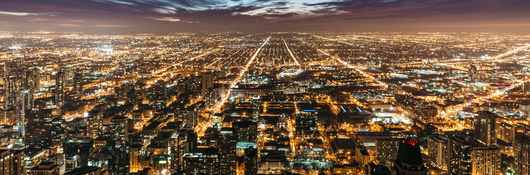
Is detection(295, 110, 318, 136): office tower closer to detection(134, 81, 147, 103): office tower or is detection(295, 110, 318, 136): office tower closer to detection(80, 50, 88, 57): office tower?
detection(134, 81, 147, 103): office tower

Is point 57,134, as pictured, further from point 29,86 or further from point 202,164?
point 29,86

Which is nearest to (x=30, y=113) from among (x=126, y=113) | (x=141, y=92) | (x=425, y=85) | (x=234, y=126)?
(x=126, y=113)

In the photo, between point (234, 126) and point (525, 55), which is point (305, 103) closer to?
point (234, 126)

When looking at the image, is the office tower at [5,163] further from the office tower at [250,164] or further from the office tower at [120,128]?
the office tower at [250,164]

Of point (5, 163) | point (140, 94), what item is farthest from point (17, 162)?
point (140, 94)

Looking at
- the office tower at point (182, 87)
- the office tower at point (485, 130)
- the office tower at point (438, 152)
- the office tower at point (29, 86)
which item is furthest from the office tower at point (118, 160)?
the office tower at point (182, 87)

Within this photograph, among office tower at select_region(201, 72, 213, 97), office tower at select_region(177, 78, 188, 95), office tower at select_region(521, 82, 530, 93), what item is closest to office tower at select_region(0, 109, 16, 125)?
office tower at select_region(177, 78, 188, 95)
